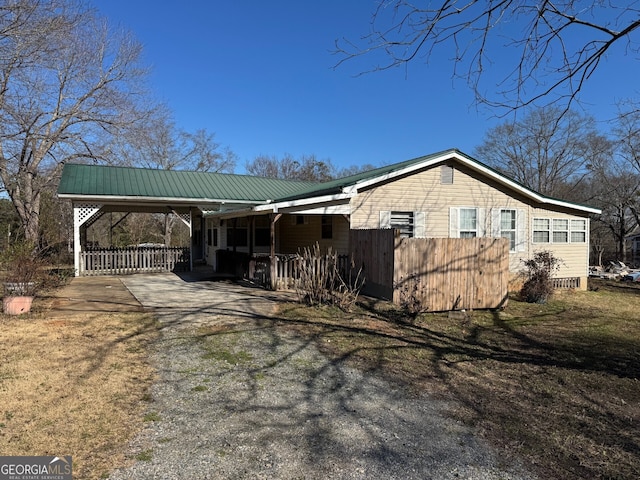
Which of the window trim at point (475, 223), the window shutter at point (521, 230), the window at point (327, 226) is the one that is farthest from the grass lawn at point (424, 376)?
the window shutter at point (521, 230)

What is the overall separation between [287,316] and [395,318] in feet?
7.44

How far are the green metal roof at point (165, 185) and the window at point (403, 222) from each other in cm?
675

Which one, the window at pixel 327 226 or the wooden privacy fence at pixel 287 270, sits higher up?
the window at pixel 327 226

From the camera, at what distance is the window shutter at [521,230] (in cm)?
1427

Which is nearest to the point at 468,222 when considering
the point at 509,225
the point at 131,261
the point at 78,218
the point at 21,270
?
the point at 509,225

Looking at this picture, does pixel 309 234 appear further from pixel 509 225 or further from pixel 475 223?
pixel 509 225

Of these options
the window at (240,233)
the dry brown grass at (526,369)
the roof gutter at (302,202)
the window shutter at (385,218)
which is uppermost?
the roof gutter at (302,202)

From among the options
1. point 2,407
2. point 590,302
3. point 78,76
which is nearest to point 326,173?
point 78,76

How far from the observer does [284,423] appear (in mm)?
3760

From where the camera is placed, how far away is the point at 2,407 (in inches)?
153

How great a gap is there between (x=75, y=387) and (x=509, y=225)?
13519mm

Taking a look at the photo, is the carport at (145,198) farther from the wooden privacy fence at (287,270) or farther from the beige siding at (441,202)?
the beige siding at (441,202)

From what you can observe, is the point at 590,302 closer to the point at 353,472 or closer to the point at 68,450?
the point at 353,472

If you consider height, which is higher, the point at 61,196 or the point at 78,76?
the point at 78,76
